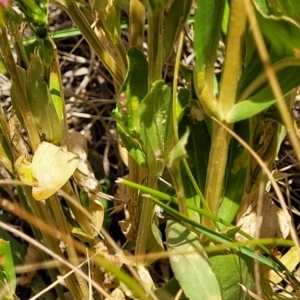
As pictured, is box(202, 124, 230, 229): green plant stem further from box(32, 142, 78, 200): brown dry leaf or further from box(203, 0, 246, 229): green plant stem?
box(32, 142, 78, 200): brown dry leaf

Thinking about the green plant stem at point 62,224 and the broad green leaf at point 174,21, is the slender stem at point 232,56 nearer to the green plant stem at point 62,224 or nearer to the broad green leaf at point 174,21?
the broad green leaf at point 174,21

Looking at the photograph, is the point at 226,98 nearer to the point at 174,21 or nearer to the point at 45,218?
the point at 174,21

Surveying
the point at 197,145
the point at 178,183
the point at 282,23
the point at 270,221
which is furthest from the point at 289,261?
Result: the point at 282,23

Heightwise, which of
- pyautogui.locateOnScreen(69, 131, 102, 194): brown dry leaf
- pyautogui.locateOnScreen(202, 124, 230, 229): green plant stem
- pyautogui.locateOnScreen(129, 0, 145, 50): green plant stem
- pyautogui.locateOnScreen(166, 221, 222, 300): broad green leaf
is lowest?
pyautogui.locateOnScreen(166, 221, 222, 300): broad green leaf

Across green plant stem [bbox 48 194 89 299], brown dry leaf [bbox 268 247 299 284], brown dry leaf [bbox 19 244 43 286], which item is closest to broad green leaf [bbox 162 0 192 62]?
green plant stem [bbox 48 194 89 299]

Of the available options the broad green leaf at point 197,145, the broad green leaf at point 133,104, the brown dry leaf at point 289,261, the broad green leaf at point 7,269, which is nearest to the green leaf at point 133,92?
the broad green leaf at point 133,104

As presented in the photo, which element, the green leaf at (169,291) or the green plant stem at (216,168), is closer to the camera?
the green plant stem at (216,168)
